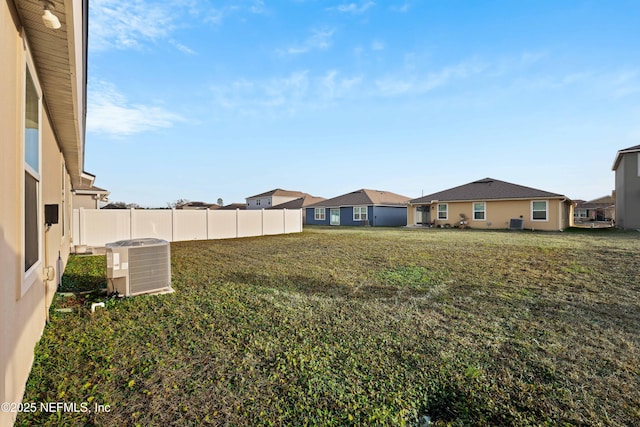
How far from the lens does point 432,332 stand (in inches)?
137

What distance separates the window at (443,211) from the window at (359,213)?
714cm

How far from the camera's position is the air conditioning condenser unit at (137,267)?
4.55m

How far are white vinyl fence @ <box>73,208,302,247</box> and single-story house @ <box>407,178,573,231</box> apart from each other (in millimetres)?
12015

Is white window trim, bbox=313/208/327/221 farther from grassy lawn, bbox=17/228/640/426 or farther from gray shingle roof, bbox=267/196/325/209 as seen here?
grassy lawn, bbox=17/228/640/426

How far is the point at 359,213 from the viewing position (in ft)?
93.8

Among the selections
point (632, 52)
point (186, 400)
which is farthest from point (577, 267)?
point (186, 400)

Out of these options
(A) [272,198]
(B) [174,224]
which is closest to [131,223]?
(B) [174,224]

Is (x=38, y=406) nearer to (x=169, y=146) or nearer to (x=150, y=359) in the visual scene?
(x=150, y=359)

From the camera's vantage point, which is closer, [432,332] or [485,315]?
[432,332]

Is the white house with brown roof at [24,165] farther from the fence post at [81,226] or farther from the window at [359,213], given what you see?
the window at [359,213]

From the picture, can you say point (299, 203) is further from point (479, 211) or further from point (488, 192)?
point (488, 192)

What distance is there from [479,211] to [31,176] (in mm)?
23602

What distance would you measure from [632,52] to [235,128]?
17415 millimetres

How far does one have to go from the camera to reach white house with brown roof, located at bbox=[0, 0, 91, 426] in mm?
1822
